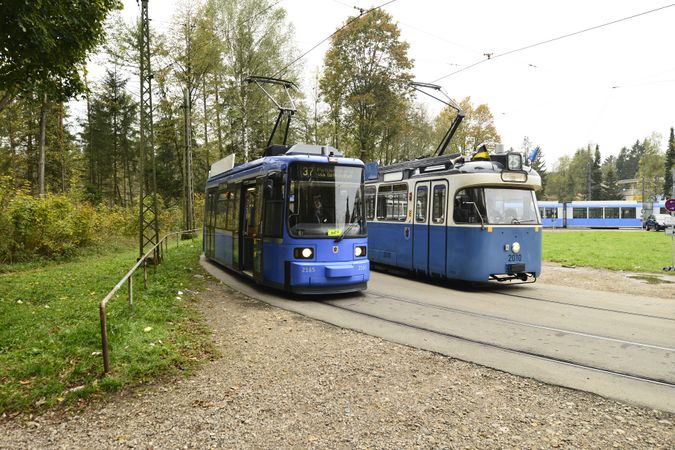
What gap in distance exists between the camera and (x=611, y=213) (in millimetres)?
46062

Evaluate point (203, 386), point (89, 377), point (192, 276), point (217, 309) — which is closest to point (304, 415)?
point (203, 386)

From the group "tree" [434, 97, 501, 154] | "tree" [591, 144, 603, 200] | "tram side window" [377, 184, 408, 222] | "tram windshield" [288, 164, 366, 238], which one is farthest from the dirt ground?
"tree" [591, 144, 603, 200]

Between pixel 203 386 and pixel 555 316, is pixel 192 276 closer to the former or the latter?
pixel 203 386

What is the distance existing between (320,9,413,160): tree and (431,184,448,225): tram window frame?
58.6ft

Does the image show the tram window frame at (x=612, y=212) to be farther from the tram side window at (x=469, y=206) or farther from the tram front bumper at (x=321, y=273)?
the tram front bumper at (x=321, y=273)

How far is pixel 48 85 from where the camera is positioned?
996 cm

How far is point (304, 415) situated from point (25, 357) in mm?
3531

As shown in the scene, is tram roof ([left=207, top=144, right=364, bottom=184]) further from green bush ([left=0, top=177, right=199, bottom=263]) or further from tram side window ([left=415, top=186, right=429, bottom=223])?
green bush ([left=0, top=177, right=199, bottom=263])

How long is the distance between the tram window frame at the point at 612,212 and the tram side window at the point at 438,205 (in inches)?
1673

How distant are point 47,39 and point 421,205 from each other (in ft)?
29.1

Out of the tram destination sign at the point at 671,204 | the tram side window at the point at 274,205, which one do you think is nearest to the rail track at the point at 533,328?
the tram side window at the point at 274,205

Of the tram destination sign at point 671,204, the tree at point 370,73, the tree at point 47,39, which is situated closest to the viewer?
the tree at point 47,39

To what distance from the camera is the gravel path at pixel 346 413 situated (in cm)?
369

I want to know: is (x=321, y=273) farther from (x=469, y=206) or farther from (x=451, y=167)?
(x=451, y=167)
